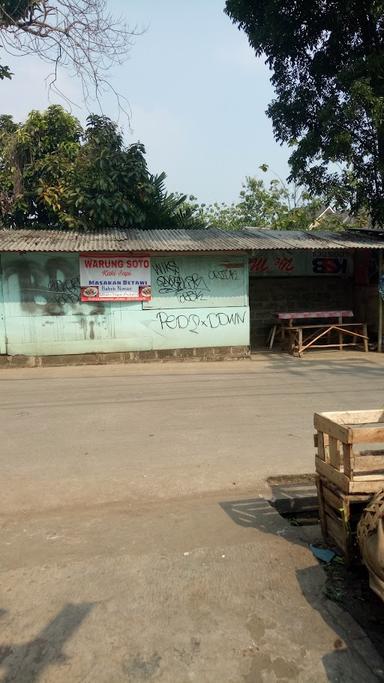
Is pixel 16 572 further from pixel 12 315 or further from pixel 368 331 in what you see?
pixel 368 331

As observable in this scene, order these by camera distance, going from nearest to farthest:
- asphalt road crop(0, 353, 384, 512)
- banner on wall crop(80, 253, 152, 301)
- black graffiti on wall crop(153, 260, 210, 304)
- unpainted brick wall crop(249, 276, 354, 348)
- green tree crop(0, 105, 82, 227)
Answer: asphalt road crop(0, 353, 384, 512), banner on wall crop(80, 253, 152, 301), black graffiti on wall crop(153, 260, 210, 304), green tree crop(0, 105, 82, 227), unpainted brick wall crop(249, 276, 354, 348)

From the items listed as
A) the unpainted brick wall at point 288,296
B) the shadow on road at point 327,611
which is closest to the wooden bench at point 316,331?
the unpainted brick wall at point 288,296

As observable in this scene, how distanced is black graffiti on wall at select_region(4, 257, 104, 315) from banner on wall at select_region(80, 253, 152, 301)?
231 mm

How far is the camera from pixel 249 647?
8.13 ft

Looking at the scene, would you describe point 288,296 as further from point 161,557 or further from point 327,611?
point 327,611

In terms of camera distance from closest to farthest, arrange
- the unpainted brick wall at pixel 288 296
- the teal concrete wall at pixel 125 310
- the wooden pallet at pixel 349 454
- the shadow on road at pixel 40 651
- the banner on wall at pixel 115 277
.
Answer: the shadow on road at pixel 40 651 < the wooden pallet at pixel 349 454 < the teal concrete wall at pixel 125 310 < the banner on wall at pixel 115 277 < the unpainted brick wall at pixel 288 296

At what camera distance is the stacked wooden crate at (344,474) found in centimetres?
303

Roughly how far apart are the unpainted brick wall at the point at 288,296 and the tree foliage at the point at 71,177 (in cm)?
363

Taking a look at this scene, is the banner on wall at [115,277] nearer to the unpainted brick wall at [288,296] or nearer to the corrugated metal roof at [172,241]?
the corrugated metal roof at [172,241]

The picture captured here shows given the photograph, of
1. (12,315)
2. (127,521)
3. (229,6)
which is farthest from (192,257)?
(127,521)

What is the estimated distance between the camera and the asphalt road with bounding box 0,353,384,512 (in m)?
4.63

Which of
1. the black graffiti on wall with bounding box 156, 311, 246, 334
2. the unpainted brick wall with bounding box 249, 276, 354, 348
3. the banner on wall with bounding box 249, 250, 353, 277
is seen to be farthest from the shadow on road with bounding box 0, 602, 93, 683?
the banner on wall with bounding box 249, 250, 353, 277

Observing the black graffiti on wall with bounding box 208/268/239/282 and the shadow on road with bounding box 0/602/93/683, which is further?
the black graffiti on wall with bounding box 208/268/239/282

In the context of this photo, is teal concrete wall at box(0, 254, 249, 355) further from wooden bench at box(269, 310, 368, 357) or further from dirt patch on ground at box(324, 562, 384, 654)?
dirt patch on ground at box(324, 562, 384, 654)
